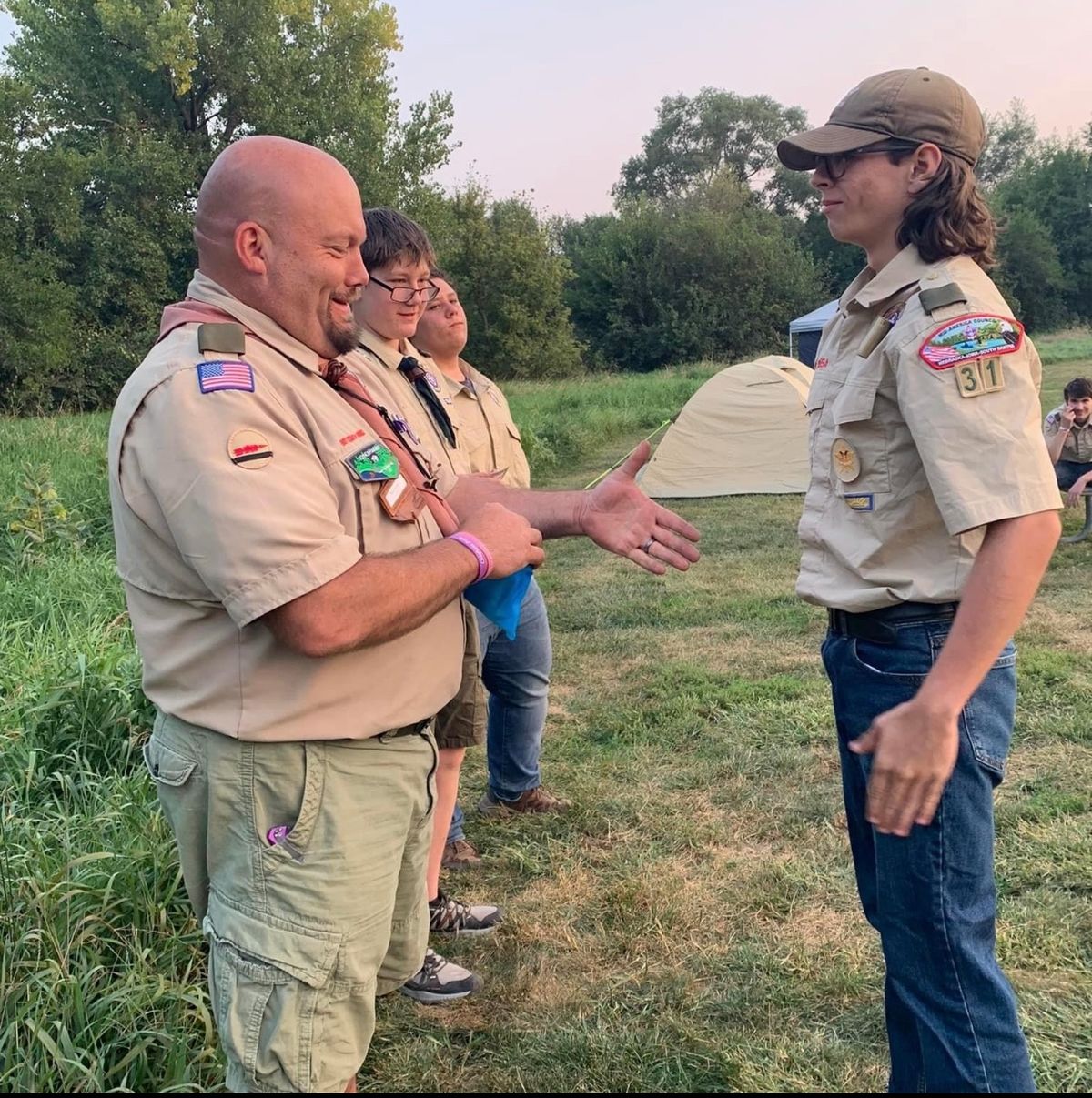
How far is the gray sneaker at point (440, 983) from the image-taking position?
2816 mm

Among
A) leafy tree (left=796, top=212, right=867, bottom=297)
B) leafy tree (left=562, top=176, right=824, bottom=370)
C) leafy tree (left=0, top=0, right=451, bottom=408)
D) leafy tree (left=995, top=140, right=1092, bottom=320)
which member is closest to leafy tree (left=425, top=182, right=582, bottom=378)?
leafy tree (left=0, top=0, right=451, bottom=408)

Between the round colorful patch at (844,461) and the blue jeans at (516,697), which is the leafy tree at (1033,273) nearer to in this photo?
the blue jeans at (516,697)

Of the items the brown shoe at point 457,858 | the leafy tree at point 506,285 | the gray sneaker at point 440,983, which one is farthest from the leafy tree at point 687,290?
the gray sneaker at point 440,983

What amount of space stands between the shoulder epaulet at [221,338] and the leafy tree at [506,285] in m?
29.9

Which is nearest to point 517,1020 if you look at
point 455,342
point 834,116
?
point 455,342

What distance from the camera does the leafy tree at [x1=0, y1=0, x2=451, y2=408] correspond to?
77.1 ft

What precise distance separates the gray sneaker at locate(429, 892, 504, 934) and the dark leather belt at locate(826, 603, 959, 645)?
5.84 feet

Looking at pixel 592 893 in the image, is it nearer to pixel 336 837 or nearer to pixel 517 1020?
pixel 517 1020

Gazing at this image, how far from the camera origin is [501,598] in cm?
209

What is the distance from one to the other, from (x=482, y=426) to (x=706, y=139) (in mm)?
58899

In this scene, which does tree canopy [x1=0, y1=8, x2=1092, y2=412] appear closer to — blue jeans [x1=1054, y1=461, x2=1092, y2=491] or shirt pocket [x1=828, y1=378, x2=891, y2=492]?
blue jeans [x1=1054, y1=461, x2=1092, y2=491]

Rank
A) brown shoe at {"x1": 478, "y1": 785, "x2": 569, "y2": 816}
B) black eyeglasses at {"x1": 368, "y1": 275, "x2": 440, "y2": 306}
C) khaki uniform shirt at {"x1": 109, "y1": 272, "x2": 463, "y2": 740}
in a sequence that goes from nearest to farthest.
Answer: khaki uniform shirt at {"x1": 109, "y1": 272, "x2": 463, "y2": 740}
black eyeglasses at {"x1": 368, "y1": 275, "x2": 440, "y2": 306}
brown shoe at {"x1": 478, "y1": 785, "x2": 569, "y2": 816}

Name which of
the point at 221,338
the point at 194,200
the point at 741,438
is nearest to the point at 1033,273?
the point at 194,200

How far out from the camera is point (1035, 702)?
4598 millimetres
